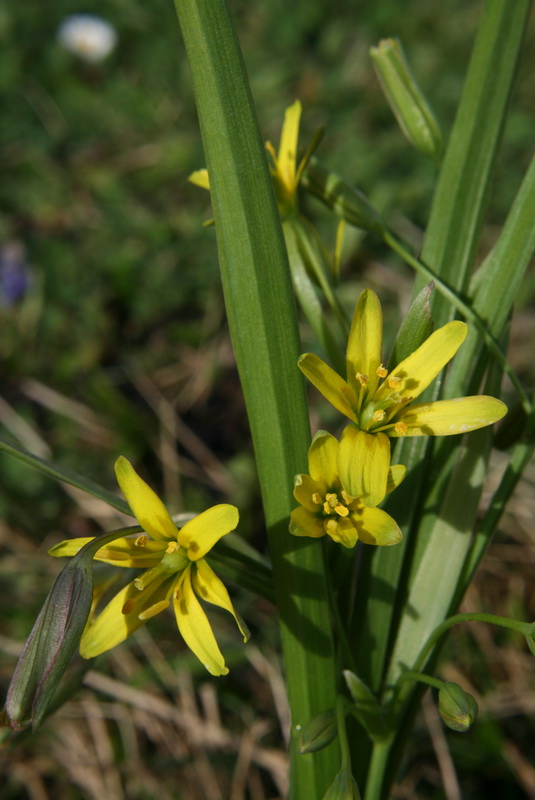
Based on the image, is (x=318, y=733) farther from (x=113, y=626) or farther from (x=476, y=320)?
(x=476, y=320)

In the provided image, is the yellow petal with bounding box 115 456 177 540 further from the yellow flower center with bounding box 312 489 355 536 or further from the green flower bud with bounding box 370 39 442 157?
the green flower bud with bounding box 370 39 442 157

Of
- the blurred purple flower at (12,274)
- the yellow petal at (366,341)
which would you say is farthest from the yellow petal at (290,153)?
the blurred purple flower at (12,274)

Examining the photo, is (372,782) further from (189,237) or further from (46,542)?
(189,237)

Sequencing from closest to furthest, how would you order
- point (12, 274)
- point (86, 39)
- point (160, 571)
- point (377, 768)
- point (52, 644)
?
point (52, 644) < point (160, 571) < point (377, 768) < point (12, 274) < point (86, 39)

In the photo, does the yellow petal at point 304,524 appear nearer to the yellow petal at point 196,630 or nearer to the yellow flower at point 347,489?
the yellow flower at point 347,489

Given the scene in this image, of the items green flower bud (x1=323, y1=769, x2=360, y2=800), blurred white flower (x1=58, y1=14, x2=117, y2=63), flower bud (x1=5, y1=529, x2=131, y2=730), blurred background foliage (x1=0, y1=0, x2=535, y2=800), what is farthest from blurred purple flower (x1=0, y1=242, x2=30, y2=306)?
green flower bud (x1=323, y1=769, x2=360, y2=800)

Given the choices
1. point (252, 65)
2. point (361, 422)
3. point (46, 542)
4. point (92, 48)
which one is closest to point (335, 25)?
point (252, 65)

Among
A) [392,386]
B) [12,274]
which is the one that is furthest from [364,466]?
[12,274]
